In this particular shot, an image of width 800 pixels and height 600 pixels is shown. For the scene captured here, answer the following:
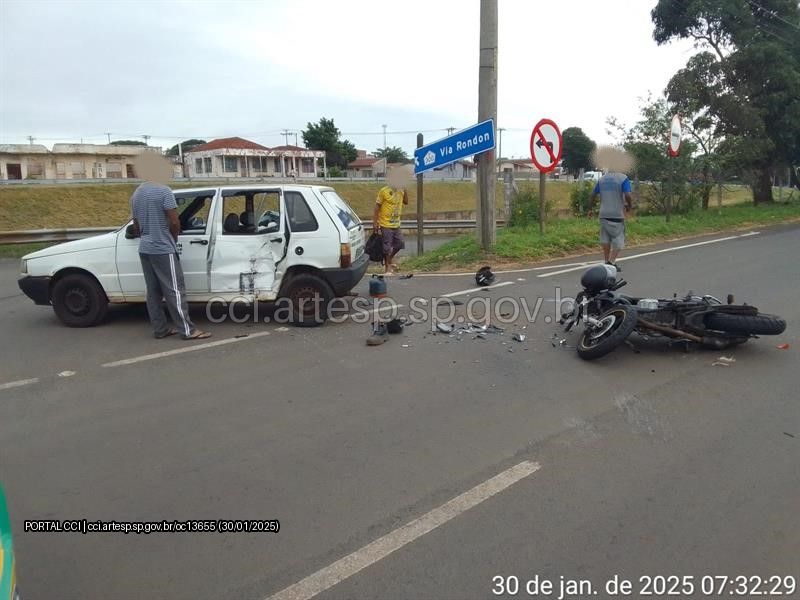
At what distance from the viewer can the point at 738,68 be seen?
74.6 ft

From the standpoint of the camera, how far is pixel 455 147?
1167cm

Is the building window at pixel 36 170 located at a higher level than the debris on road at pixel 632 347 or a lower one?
higher

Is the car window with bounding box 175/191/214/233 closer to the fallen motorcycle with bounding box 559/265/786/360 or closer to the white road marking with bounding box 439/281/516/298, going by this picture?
the white road marking with bounding box 439/281/516/298

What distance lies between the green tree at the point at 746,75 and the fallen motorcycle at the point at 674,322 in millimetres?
17402

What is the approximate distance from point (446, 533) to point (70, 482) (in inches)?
89.9

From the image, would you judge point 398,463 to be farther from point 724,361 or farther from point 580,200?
point 580,200

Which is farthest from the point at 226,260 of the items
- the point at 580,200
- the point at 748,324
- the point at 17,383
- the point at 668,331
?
the point at 580,200

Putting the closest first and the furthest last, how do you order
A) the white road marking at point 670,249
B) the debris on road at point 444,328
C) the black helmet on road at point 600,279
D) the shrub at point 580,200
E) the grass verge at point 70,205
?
the black helmet on road at point 600,279, the debris on road at point 444,328, the white road marking at point 670,249, the shrub at point 580,200, the grass verge at point 70,205

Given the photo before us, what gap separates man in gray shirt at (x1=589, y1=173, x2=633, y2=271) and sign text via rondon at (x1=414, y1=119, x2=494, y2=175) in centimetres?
222

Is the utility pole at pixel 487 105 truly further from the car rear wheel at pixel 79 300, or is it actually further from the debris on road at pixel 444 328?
the car rear wheel at pixel 79 300

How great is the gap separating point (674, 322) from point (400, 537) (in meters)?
3.88

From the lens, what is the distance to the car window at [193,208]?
294 inches

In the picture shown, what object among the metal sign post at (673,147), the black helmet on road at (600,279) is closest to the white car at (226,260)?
the black helmet on road at (600,279)

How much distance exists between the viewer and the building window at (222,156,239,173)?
72.3 meters
